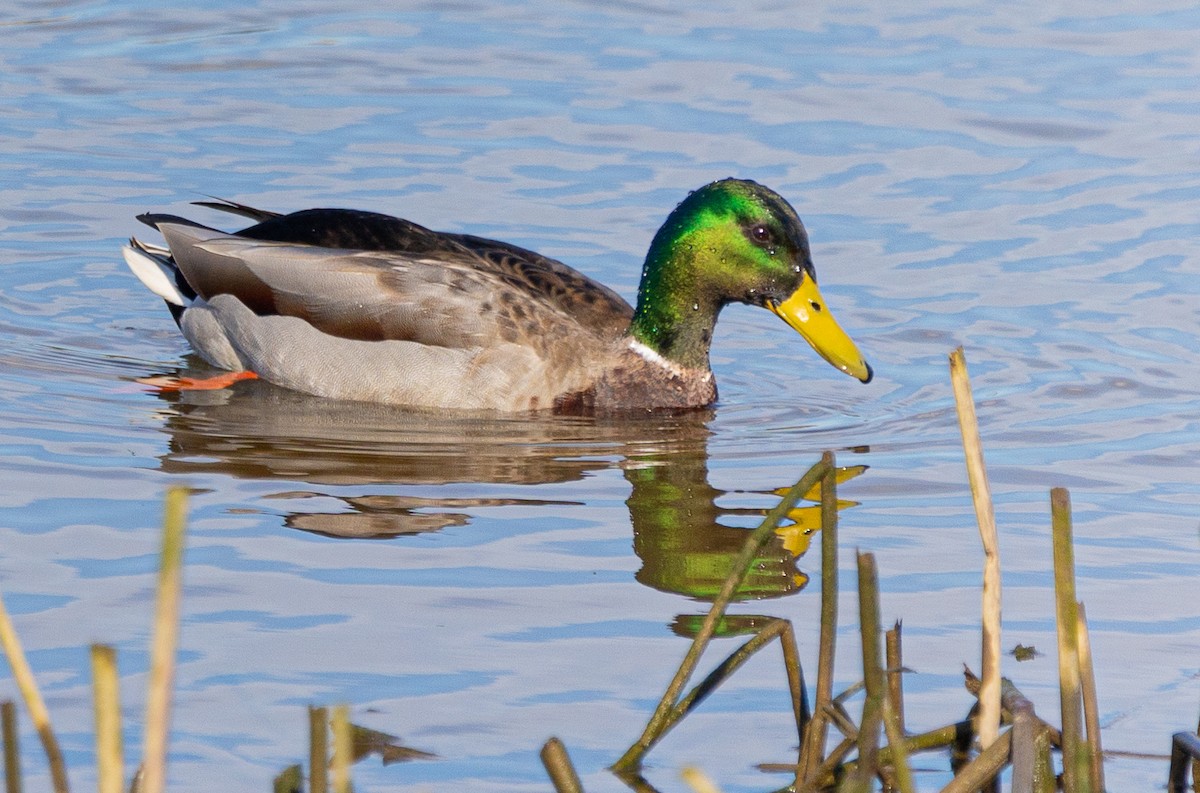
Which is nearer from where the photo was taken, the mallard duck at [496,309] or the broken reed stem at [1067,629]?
the broken reed stem at [1067,629]

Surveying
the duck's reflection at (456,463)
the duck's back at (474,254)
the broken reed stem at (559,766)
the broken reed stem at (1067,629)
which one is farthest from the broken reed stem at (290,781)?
the duck's back at (474,254)

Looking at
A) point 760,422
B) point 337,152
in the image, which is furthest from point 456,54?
point 760,422

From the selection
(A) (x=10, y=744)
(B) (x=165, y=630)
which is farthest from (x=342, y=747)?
(A) (x=10, y=744)

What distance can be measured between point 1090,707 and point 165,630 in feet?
6.66

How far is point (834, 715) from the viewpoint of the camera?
407cm

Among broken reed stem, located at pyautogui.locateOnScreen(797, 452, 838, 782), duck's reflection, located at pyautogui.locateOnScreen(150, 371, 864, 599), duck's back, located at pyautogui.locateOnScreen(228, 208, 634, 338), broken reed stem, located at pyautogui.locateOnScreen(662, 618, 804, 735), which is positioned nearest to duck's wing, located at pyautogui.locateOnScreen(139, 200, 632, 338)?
duck's back, located at pyautogui.locateOnScreen(228, 208, 634, 338)

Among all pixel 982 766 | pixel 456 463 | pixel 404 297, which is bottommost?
pixel 982 766

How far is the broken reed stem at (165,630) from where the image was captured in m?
2.44

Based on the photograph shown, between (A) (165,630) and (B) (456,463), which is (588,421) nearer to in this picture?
(B) (456,463)

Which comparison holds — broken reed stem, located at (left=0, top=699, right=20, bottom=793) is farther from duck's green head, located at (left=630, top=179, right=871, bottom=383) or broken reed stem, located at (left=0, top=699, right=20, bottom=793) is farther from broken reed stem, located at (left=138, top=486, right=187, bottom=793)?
duck's green head, located at (left=630, top=179, right=871, bottom=383)

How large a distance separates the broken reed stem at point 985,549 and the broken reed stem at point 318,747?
3.98 ft

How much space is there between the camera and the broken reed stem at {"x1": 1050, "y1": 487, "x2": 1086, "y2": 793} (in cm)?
342

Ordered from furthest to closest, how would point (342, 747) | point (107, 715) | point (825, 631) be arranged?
point (825, 631), point (342, 747), point (107, 715)

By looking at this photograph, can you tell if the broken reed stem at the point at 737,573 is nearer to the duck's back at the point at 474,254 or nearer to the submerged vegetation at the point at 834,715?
the submerged vegetation at the point at 834,715
